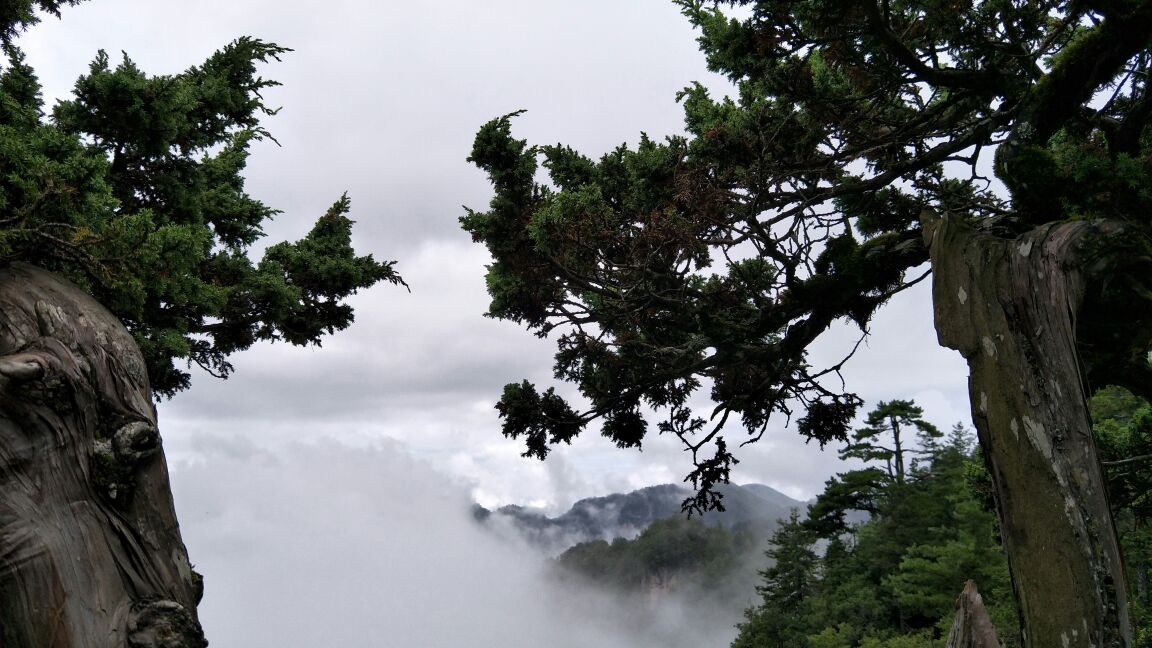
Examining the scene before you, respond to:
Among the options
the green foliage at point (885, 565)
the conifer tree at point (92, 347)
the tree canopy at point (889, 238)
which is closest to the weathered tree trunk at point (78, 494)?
the conifer tree at point (92, 347)

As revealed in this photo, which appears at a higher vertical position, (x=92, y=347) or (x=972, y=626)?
(x=92, y=347)

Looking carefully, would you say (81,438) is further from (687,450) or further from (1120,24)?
(1120,24)

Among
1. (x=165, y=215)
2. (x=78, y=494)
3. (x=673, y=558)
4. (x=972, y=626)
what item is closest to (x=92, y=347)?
(x=78, y=494)

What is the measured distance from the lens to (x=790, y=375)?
9.85 m

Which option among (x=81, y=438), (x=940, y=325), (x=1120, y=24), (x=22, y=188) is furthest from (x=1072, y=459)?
(x=22, y=188)

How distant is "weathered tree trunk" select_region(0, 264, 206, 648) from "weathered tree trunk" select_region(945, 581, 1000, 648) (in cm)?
528

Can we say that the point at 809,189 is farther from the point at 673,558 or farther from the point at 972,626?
the point at 673,558

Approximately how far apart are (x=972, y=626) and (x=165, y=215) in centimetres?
911

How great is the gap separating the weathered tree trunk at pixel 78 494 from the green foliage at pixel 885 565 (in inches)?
922

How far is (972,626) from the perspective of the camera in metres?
4.35

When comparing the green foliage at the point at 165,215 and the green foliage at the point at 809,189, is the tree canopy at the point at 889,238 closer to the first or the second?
the green foliage at the point at 809,189

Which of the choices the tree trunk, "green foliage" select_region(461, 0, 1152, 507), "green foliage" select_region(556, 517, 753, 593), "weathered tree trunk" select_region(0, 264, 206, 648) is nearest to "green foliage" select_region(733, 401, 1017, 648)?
"green foliage" select_region(461, 0, 1152, 507)

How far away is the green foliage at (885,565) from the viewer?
23.7 m

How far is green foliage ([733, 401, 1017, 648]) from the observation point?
77.8ft
